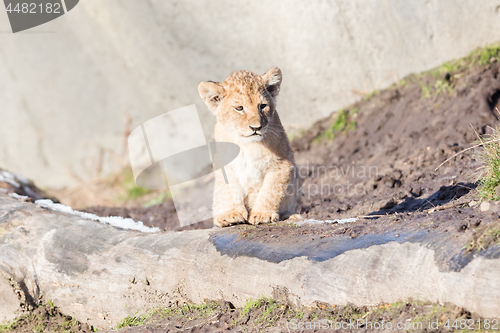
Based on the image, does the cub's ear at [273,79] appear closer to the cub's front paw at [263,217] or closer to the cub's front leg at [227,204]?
the cub's front leg at [227,204]

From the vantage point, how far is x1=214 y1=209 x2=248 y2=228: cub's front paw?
4898 mm

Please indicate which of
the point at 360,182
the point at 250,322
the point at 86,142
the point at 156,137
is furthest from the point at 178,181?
the point at 250,322

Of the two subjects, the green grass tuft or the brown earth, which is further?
the green grass tuft

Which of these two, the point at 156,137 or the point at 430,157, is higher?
the point at 156,137

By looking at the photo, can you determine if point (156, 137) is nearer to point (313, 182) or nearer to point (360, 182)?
point (313, 182)

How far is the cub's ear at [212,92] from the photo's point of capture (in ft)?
16.1

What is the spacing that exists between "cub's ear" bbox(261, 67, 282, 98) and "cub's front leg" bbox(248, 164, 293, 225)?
0.88 m

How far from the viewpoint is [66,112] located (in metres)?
11.3

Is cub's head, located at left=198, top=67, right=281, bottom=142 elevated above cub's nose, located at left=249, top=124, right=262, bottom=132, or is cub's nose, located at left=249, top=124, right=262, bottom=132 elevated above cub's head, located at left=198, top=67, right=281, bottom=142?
cub's head, located at left=198, top=67, right=281, bottom=142

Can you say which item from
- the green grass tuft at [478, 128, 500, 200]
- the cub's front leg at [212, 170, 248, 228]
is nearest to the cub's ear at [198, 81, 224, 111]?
the cub's front leg at [212, 170, 248, 228]

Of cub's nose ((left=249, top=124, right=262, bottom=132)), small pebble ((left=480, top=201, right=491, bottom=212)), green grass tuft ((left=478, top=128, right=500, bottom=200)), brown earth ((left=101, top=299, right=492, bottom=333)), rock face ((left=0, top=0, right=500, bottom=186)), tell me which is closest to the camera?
brown earth ((left=101, top=299, right=492, bottom=333))

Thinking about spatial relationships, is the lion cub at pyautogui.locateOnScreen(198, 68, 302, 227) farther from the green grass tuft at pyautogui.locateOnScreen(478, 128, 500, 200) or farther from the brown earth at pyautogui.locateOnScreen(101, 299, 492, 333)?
the green grass tuft at pyautogui.locateOnScreen(478, 128, 500, 200)

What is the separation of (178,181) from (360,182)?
15.8 ft

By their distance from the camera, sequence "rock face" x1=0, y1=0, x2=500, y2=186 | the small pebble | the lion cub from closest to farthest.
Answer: the small pebble → the lion cub → "rock face" x1=0, y1=0, x2=500, y2=186
